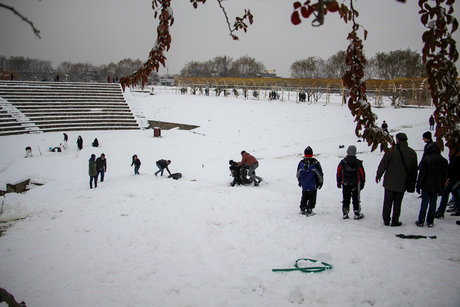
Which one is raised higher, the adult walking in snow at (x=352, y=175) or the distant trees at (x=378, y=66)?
the distant trees at (x=378, y=66)

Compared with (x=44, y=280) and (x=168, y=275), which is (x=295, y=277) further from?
(x=44, y=280)

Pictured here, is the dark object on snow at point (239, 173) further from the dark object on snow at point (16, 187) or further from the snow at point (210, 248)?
the dark object on snow at point (16, 187)

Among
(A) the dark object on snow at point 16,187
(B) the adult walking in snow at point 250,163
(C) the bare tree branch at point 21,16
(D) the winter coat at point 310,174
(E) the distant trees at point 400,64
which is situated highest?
(E) the distant trees at point 400,64

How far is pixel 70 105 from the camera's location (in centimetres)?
2906

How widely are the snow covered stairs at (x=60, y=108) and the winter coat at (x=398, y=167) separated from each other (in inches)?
952

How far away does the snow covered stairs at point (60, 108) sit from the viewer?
2411 centimetres

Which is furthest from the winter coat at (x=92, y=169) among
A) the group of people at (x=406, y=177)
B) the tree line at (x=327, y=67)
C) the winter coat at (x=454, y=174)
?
the tree line at (x=327, y=67)

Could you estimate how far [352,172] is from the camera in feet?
19.9

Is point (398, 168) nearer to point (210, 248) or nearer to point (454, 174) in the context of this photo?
point (454, 174)

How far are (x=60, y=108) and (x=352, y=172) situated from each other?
30462 millimetres

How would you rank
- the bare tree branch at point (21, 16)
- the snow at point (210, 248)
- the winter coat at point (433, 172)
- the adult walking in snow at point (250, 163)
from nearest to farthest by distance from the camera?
1. the bare tree branch at point (21, 16)
2. the snow at point (210, 248)
3. the winter coat at point (433, 172)
4. the adult walking in snow at point (250, 163)

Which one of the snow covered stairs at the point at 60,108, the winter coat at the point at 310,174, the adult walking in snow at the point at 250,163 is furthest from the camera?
the snow covered stairs at the point at 60,108

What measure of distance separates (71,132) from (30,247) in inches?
829

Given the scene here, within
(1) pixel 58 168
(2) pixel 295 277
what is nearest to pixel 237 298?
(2) pixel 295 277
